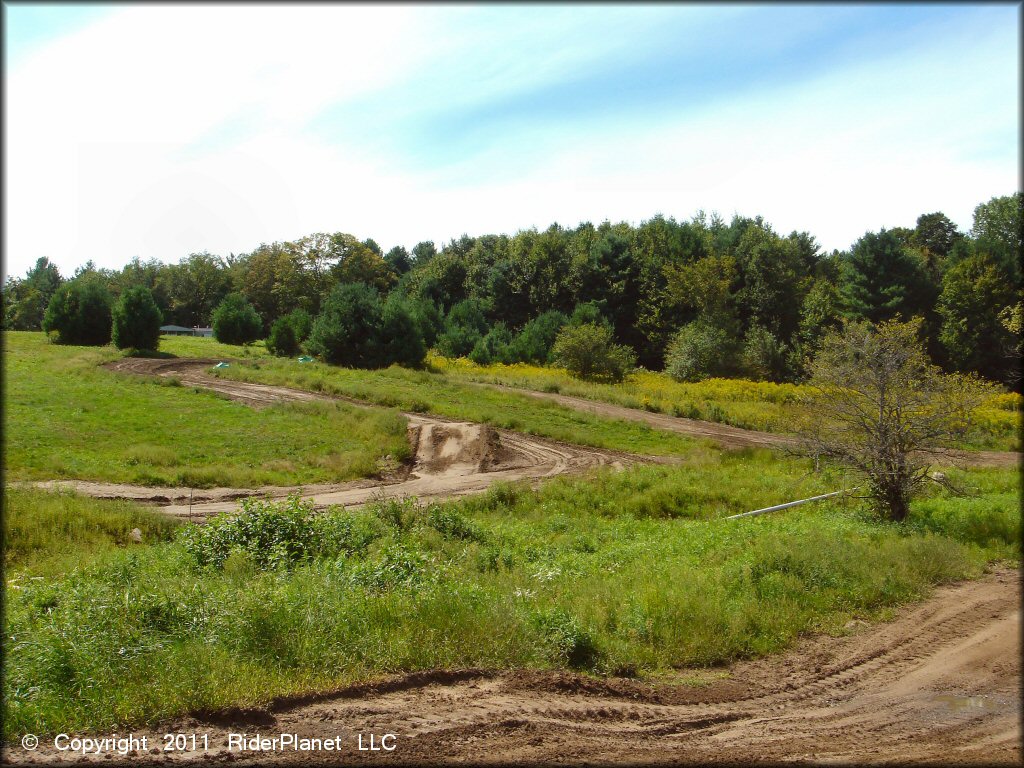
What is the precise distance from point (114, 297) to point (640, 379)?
3596cm

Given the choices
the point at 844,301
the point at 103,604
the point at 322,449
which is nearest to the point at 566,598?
the point at 103,604

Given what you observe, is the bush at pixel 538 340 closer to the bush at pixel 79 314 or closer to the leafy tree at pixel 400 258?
the bush at pixel 79 314

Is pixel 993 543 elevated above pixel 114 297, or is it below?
below

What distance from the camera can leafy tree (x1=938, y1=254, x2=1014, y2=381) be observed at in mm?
39094

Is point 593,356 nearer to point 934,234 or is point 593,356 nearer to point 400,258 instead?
point 934,234

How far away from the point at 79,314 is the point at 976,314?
55014 mm

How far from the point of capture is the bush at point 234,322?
178 feet

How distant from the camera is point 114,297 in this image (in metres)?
48.3

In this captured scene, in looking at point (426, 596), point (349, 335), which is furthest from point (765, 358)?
point (426, 596)

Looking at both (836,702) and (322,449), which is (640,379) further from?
(836,702)

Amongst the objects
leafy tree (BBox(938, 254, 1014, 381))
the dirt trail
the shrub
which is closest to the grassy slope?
the shrub

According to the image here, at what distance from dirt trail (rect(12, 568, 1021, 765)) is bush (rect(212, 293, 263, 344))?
5287 cm

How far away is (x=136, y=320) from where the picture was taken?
44094 millimetres

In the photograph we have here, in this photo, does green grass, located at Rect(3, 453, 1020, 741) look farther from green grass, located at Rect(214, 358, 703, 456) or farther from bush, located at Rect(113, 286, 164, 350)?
bush, located at Rect(113, 286, 164, 350)
